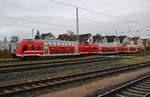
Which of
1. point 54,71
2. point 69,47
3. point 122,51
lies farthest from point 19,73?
point 122,51

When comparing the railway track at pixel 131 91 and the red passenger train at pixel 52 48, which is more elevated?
the red passenger train at pixel 52 48

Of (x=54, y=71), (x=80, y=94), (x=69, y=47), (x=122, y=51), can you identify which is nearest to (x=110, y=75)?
(x=54, y=71)

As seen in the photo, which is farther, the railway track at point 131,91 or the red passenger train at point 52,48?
the red passenger train at point 52,48

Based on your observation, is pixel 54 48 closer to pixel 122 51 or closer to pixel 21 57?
pixel 21 57

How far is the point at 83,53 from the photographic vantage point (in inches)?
1839

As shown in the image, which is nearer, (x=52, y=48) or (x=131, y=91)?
(x=131, y=91)

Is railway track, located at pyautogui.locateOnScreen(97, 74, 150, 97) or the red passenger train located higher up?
the red passenger train

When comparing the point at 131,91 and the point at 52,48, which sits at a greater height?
the point at 52,48

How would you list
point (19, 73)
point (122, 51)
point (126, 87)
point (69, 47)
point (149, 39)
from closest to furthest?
point (126, 87) < point (19, 73) < point (69, 47) < point (122, 51) < point (149, 39)

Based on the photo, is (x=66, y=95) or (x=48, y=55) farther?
(x=48, y=55)

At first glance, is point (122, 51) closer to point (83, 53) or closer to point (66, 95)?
point (83, 53)

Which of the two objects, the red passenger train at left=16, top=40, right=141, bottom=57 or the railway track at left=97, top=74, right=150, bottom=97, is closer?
the railway track at left=97, top=74, right=150, bottom=97

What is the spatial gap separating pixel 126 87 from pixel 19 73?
316 inches

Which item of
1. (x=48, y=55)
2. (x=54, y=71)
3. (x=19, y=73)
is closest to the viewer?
(x=19, y=73)
